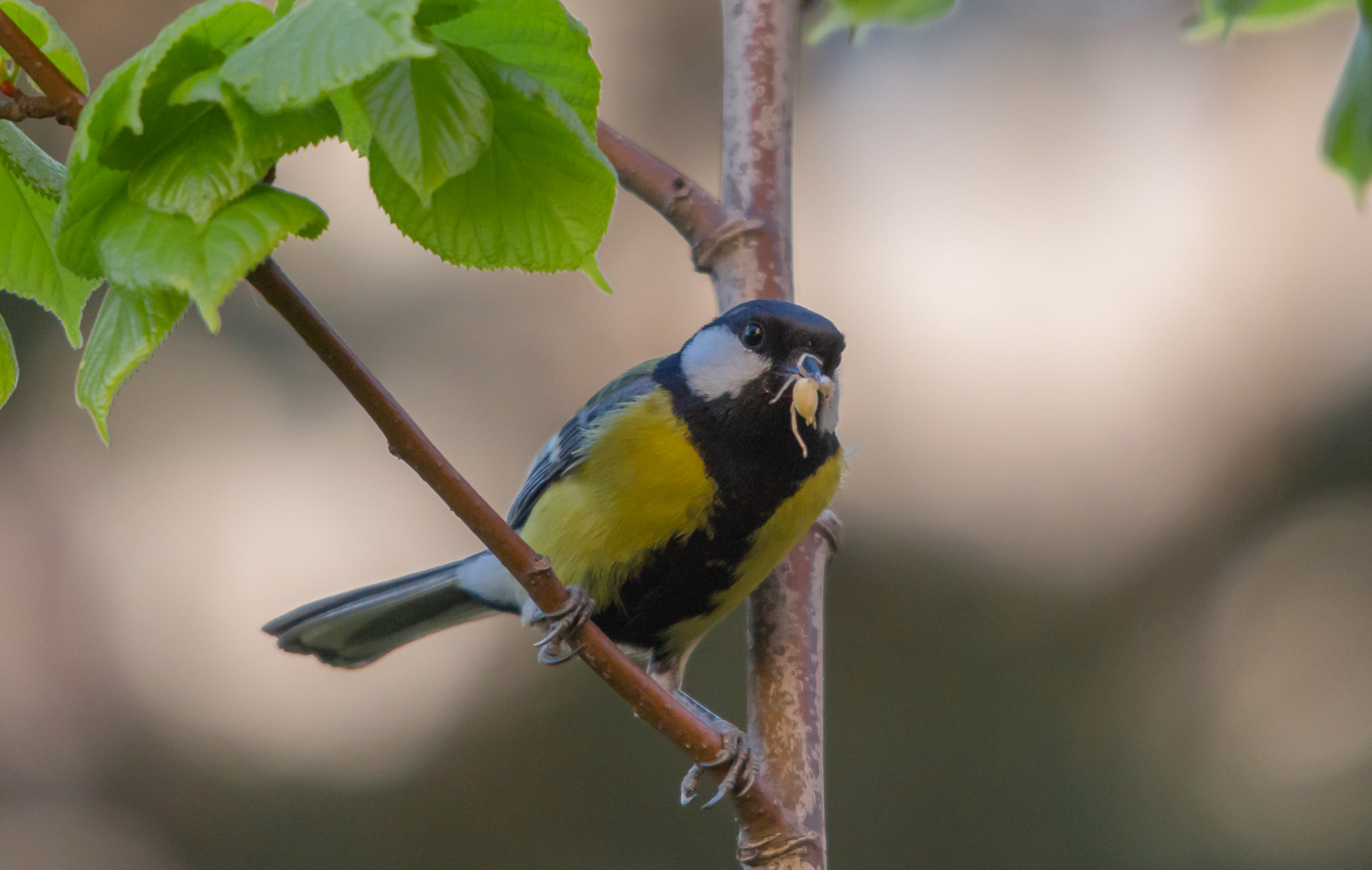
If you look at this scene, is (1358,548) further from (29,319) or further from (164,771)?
(29,319)

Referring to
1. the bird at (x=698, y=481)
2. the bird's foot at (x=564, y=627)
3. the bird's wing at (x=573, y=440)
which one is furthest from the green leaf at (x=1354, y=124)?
the bird's wing at (x=573, y=440)

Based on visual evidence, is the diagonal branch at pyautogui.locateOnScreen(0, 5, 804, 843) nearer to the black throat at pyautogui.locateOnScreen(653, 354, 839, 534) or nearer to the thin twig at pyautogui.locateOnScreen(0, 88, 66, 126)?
the thin twig at pyautogui.locateOnScreen(0, 88, 66, 126)

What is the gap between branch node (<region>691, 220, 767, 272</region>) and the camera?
160 cm

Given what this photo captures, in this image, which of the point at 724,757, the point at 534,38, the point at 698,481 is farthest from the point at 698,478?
the point at 534,38

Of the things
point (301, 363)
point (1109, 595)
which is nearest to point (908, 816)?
point (1109, 595)

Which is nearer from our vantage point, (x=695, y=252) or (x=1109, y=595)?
(x=695, y=252)

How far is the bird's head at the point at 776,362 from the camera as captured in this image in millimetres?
1647

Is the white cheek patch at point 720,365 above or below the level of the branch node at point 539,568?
above

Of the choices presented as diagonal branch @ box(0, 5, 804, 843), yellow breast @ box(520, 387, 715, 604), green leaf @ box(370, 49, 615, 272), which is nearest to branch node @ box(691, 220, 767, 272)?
yellow breast @ box(520, 387, 715, 604)

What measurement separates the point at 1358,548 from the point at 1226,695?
64 cm

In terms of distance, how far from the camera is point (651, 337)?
13.5ft

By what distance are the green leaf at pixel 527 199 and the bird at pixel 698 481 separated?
80 cm

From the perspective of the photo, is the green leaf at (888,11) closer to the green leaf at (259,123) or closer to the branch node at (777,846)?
the green leaf at (259,123)

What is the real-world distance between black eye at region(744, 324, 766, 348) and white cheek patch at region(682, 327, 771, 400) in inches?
0.6
